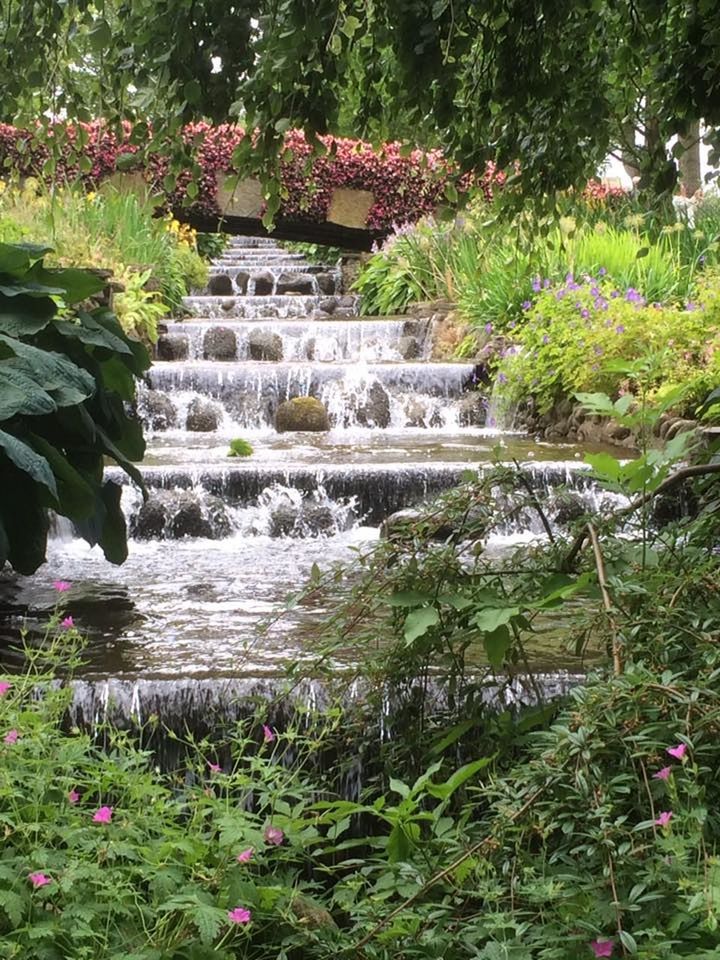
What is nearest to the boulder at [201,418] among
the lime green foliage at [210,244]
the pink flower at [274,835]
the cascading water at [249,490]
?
the cascading water at [249,490]

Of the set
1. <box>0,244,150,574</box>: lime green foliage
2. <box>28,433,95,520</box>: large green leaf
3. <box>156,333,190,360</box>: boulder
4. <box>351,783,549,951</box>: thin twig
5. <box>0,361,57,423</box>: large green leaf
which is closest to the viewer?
<box>351,783,549,951</box>: thin twig

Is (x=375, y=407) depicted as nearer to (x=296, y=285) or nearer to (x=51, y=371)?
(x=51, y=371)

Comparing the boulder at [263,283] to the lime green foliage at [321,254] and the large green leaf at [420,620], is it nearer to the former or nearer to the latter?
the lime green foliage at [321,254]

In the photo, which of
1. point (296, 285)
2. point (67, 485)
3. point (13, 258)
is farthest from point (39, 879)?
point (296, 285)

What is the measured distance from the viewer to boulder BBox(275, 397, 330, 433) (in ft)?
28.3

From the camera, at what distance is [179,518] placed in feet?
18.3

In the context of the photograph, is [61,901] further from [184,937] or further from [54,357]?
[54,357]

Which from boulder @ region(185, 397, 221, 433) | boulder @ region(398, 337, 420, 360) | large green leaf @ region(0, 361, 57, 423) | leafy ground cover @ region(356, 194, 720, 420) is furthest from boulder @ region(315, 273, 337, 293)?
large green leaf @ region(0, 361, 57, 423)

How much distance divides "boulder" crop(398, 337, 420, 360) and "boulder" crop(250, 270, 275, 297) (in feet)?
19.3

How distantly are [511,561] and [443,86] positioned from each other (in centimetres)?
108

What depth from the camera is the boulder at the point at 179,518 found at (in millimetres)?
5562

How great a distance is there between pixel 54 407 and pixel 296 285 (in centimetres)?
1350

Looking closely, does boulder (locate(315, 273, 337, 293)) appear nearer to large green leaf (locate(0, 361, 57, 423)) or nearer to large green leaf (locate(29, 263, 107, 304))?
large green leaf (locate(29, 263, 107, 304))

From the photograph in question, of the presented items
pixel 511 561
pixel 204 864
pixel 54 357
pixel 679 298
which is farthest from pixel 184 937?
pixel 679 298
